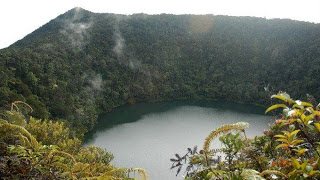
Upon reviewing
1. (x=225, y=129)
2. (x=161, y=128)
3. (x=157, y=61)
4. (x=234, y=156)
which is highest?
(x=157, y=61)

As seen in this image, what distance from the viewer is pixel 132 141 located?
42438 millimetres

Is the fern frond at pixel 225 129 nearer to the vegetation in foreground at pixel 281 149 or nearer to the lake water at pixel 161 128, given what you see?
the vegetation in foreground at pixel 281 149

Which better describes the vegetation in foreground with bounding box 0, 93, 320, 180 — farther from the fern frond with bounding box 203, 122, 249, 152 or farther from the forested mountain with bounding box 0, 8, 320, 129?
the forested mountain with bounding box 0, 8, 320, 129

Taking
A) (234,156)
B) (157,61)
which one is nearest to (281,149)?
(234,156)

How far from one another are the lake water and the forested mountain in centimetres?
476

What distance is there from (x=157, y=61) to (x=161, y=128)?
147ft

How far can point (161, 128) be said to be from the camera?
49.8m

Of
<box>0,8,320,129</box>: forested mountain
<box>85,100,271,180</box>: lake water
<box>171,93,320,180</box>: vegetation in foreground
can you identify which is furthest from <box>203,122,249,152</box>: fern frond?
<box>0,8,320,129</box>: forested mountain

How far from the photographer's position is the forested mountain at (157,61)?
2024 inches

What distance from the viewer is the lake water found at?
3575 cm

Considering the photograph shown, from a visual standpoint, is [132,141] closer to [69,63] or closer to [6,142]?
[69,63]

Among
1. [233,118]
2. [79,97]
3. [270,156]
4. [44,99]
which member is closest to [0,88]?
[44,99]

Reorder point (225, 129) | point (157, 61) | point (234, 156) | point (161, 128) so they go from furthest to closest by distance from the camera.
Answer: point (157, 61) → point (161, 128) → point (234, 156) → point (225, 129)

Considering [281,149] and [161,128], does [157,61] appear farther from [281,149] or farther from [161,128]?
[281,149]
